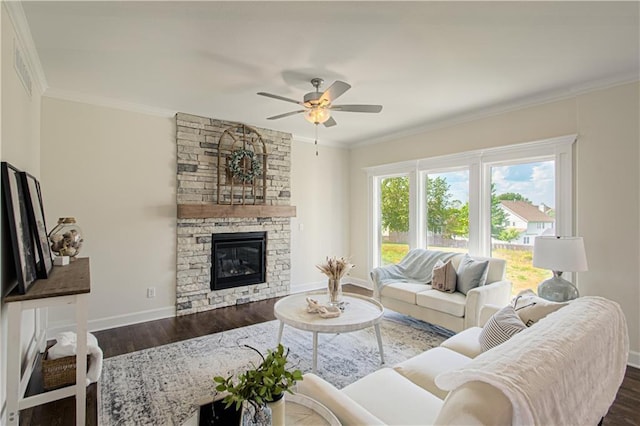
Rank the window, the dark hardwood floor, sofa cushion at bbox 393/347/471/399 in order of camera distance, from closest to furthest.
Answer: sofa cushion at bbox 393/347/471/399 → the dark hardwood floor → the window

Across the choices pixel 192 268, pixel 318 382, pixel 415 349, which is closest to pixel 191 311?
pixel 192 268

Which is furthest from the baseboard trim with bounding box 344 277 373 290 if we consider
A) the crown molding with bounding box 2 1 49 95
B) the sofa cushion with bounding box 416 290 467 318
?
the crown molding with bounding box 2 1 49 95

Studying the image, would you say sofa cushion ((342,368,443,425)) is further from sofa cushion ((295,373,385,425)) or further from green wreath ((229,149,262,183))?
green wreath ((229,149,262,183))

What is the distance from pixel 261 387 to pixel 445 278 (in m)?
3.15

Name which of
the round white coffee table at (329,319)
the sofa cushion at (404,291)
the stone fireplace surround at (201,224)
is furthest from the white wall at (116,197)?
the sofa cushion at (404,291)

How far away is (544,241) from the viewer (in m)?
2.98

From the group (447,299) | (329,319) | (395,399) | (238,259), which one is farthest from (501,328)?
(238,259)

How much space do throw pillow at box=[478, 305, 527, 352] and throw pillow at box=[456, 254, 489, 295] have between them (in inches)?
59.6

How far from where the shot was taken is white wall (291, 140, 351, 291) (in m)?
5.51

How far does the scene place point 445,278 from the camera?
3746mm

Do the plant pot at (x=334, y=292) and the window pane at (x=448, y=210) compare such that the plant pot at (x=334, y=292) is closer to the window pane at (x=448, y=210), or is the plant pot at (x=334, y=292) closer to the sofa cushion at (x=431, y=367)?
the sofa cushion at (x=431, y=367)

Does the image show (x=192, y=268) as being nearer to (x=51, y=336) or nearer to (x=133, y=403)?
(x=51, y=336)

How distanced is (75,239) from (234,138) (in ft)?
7.91

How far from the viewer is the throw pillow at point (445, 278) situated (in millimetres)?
3705
